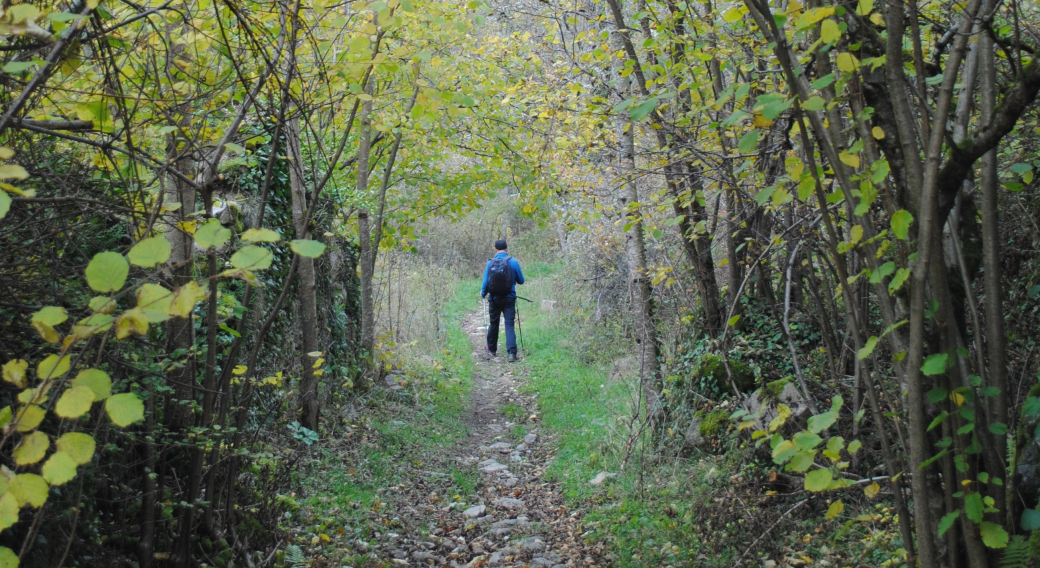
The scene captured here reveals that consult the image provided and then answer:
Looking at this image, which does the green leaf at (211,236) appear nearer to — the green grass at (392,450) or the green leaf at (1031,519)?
the green leaf at (1031,519)

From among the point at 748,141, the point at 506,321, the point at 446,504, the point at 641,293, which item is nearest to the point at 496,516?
the point at 446,504

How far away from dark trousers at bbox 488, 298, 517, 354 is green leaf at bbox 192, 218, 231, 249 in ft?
35.0

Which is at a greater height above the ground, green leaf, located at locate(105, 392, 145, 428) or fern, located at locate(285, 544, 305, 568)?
green leaf, located at locate(105, 392, 145, 428)

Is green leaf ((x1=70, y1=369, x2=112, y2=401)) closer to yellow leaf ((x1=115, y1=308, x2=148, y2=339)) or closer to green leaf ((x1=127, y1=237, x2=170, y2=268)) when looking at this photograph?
yellow leaf ((x1=115, y1=308, x2=148, y2=339))

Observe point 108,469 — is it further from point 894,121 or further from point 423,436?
point 423,436

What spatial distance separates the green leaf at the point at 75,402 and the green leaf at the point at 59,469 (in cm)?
10

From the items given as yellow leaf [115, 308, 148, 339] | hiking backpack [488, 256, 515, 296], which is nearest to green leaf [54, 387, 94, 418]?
yellow leaf [115, 308, 148, 339]

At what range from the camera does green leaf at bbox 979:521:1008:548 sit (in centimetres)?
201

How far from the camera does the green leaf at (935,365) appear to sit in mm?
1932

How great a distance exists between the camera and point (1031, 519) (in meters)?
2.05

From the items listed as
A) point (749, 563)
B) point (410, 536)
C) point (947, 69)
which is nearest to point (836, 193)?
point (947, 69)

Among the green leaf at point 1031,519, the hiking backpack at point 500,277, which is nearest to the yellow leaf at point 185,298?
the green leaf at point 1031,519

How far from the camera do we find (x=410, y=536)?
16.6 ft

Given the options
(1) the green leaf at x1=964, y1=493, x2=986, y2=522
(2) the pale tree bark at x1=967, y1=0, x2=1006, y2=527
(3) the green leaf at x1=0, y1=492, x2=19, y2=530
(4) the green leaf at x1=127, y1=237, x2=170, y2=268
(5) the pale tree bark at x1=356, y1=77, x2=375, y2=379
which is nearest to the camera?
(3) the green leaf at x1=0, y1=492, x2=19, y2=530
